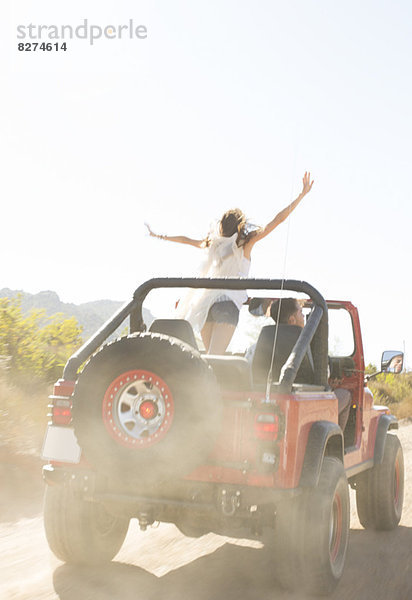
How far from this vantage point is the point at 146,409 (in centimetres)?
391

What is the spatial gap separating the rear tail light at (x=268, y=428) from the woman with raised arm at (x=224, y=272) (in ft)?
7.51

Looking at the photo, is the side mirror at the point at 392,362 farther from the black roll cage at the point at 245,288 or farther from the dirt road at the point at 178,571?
the dirt road at the point at 178,571

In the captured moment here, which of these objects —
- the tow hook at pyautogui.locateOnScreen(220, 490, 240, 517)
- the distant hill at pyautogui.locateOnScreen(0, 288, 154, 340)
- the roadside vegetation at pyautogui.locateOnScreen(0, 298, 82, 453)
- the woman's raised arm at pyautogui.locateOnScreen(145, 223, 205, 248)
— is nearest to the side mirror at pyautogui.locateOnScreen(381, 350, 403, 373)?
the woman's raised arm at pyautogui.locateOnScreen(145, 223, 205, 248)

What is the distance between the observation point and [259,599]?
421cm

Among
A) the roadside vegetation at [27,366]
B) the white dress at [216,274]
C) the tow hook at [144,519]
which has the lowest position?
the roadside vegetation at [27,366]

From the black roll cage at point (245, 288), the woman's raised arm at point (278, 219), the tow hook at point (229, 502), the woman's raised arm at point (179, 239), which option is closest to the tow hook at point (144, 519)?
the tow hook at point (229, 502)

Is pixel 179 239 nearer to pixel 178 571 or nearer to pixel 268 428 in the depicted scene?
pixel 178 571

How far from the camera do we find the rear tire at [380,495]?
20.7 ft

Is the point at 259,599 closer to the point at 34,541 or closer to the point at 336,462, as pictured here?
the point at 336,462

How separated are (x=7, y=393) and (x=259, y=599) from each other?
4987mm

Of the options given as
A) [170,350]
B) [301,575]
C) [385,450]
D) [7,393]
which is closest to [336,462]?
[301,575]

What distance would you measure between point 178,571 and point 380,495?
2.33 metres

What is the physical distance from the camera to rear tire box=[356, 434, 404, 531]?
20.7 feet

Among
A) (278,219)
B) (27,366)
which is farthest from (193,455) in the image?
(27,366)
